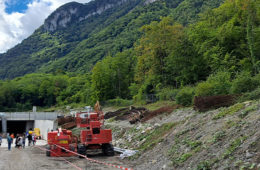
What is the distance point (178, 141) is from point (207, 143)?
2535mm

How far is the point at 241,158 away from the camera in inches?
329

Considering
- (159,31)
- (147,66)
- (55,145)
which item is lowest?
(55,145)

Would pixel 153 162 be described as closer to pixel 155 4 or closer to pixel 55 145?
pixel 55 145

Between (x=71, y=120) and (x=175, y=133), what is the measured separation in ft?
96.5

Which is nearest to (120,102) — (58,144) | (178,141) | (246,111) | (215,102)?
(58,144)

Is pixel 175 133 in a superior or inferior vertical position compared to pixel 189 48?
inferior

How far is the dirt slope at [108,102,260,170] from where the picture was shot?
28.5 ft

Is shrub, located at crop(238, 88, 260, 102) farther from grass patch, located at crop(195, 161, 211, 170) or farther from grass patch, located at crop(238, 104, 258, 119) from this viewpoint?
grass patch, located at crop(195, 161, 211, 170)

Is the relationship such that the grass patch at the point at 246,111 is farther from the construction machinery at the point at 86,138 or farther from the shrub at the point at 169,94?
the shrub at the point at 169,94

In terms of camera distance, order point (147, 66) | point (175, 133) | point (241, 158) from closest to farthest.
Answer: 1. point (241, 158)
2. point (175, 133)
3. point (147, 66)

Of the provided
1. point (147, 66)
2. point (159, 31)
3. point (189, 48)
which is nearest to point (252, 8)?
point (189, 48)

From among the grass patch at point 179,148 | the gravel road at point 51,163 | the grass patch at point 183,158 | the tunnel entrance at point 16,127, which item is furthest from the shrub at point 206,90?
the tunnel entrance at point 16,127

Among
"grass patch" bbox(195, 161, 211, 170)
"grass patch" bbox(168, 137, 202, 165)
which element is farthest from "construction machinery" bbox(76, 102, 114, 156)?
"grass patch" bbox(195, 161, 211, 170)

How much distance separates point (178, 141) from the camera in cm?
1351
